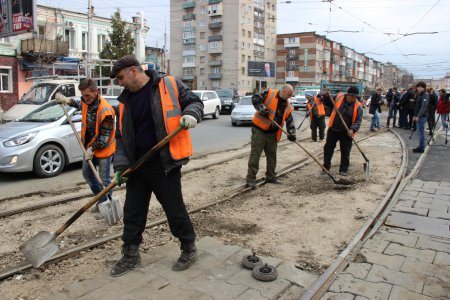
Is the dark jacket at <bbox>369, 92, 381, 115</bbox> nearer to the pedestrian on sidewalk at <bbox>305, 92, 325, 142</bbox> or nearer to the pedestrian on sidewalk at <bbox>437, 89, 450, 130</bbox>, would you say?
the pedestrian on sidewalk at <bbox>437, 89, 450, 130</bbox>

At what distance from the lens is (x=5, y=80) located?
27109mm

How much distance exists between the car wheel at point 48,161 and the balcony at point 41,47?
844 inches

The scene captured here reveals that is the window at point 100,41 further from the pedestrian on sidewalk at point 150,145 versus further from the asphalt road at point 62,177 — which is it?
the pedestrian on sidewalk at point 150,145

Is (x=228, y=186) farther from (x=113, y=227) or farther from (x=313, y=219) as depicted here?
(x=113, y=227)

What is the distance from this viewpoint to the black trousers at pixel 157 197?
3916 millimetres

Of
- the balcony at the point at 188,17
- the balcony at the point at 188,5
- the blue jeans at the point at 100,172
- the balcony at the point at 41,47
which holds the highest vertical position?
the balcony at the point at 188,5

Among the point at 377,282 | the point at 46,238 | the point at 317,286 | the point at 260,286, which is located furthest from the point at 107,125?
the point at 377,282

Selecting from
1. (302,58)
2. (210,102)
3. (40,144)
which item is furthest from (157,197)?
(302,58)

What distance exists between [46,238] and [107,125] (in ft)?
6.01

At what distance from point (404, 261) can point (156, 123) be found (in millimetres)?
2871

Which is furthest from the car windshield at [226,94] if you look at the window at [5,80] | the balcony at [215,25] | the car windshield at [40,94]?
the balcony at [215,25]

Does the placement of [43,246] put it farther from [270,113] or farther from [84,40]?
[84,40]

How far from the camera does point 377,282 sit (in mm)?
3873

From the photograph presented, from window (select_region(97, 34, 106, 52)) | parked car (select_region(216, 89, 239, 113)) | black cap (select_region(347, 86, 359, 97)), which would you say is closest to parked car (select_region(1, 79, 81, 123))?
black cap (select_region(347, 86, 359, 97))
